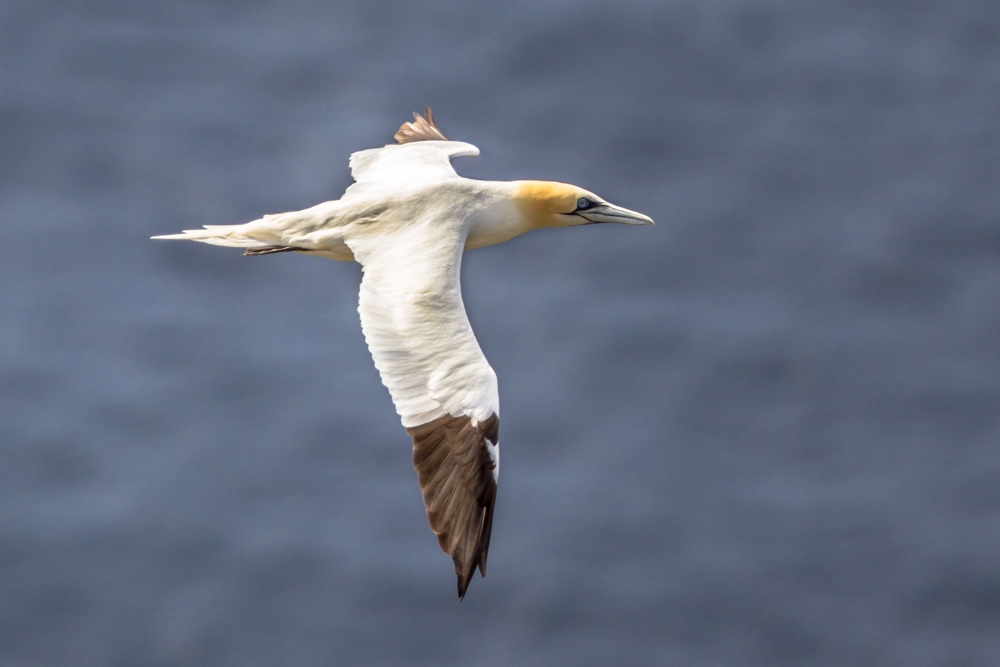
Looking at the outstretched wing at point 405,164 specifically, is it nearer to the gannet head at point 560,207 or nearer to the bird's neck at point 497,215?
the bird's neck at point 497,215

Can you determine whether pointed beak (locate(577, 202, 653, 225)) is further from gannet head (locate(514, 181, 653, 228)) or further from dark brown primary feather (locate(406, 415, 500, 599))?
dark brown primary feather (locate(406, 415, 500, 599))

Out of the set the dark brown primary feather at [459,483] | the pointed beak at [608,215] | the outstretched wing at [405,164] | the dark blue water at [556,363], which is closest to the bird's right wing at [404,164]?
the outstretched wing at [405,164]

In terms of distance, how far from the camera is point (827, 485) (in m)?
24.5

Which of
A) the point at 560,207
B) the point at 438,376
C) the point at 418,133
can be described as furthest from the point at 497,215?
Result: the point at 418,133

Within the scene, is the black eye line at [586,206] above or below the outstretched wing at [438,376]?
above

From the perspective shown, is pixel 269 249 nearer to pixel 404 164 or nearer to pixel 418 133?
pixel 404 164

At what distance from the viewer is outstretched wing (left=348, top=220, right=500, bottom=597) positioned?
14.3 meters

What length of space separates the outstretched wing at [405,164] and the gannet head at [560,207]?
2.69 feet

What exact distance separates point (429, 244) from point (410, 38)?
11.4 meters

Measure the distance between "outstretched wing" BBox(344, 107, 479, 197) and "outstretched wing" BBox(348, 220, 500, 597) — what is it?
4.26ft

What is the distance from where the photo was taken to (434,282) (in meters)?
15.5

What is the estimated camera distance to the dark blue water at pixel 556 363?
23.6 meters

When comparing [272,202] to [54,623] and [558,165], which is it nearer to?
[558,165]

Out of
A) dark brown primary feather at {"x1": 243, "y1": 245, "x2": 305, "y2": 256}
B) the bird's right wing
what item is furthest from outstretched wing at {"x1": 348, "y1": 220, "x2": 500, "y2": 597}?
the bird's right wing
